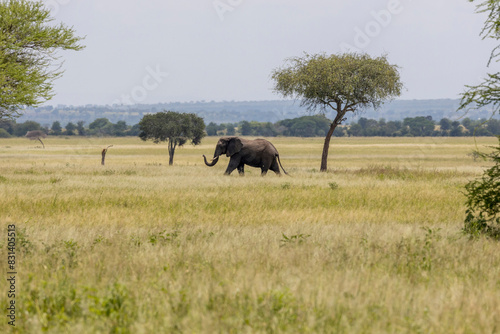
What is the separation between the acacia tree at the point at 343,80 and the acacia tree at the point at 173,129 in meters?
20.5

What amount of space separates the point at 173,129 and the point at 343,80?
77.5ft

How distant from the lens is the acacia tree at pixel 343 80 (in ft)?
116

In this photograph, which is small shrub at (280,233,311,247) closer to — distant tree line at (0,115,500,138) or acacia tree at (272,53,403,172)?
acacia tree at (272,53,403,172)

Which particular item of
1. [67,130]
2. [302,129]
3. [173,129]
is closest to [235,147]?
[173,129]

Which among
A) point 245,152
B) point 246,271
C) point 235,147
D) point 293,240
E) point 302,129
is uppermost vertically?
point 302,129

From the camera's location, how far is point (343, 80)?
3538 cm

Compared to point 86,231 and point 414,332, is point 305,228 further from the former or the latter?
point 414,332

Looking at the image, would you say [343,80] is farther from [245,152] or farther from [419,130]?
[419,130]

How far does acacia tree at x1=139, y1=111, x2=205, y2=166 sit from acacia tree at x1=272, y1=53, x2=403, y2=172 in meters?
20.5

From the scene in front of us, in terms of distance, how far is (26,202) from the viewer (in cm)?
1669

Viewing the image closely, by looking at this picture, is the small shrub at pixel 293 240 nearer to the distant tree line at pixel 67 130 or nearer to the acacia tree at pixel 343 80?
the acacia tree at pixel 343 80

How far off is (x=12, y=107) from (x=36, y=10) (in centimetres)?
499

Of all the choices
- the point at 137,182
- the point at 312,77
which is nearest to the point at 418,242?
the point at 137,182

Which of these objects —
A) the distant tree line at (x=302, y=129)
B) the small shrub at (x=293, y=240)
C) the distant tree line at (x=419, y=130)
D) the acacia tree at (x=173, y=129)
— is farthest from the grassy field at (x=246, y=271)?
the distant tree line at (x=419, y=130)
